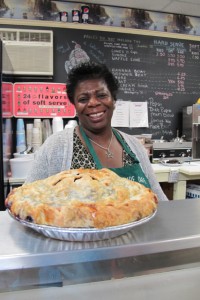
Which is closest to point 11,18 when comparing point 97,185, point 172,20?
point 172,20

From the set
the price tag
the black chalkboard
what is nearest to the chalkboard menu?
the black chalkboard

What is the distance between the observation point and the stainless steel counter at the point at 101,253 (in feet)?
1.68

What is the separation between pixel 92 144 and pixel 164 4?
9.29ft

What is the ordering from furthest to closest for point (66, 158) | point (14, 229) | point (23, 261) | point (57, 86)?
point (57, 86), point (66, 158), point (14, 229), point (23, 261)

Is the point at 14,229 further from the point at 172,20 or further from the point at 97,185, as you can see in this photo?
the point at 172,20

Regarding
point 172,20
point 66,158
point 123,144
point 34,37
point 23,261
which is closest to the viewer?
point 23,261

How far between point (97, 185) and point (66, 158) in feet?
2.23

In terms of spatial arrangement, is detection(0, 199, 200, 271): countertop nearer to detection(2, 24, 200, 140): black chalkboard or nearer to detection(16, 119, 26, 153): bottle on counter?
detection(16, 119, 26, 153): bottle on counter

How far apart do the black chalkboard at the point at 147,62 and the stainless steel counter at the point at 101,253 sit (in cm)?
294

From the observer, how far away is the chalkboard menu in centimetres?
329

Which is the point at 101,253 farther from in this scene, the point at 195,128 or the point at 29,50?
the point at 195,128

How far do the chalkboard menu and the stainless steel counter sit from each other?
2.94 metres

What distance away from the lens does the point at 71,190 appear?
2.02 ft

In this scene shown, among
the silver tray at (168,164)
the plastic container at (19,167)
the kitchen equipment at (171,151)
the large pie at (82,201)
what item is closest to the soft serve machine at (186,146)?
the kitchen equipment at (171,151)
